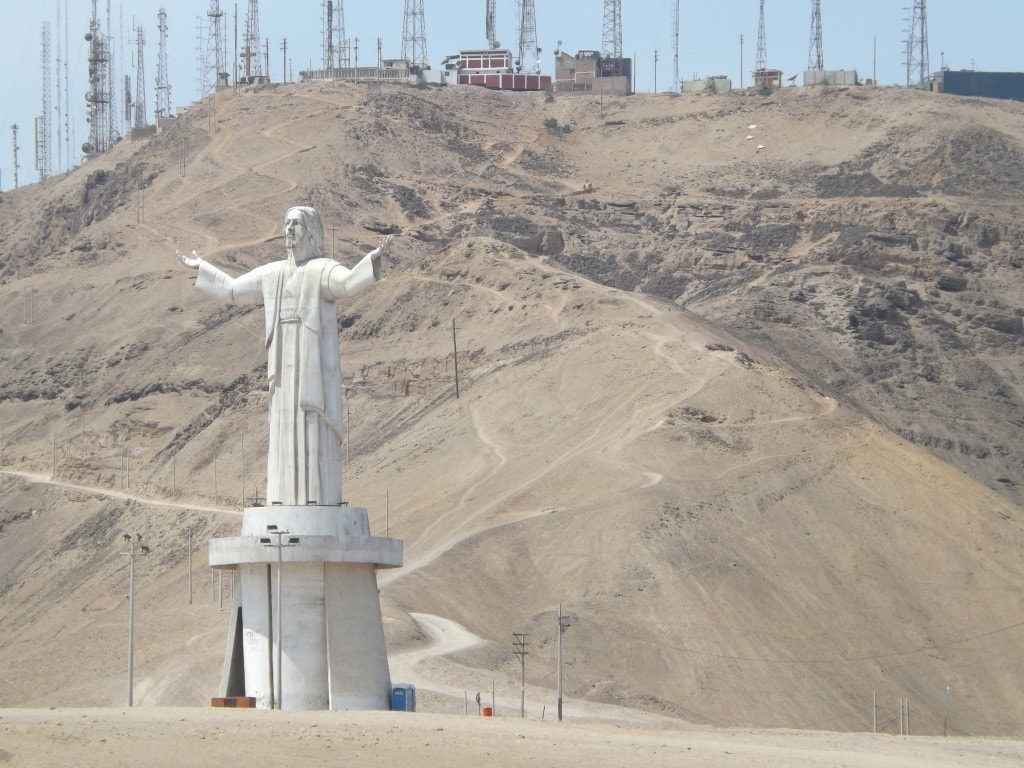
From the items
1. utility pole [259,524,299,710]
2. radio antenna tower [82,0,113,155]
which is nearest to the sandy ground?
utility pole [259,524,299,710]

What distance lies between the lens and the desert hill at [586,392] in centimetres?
7088

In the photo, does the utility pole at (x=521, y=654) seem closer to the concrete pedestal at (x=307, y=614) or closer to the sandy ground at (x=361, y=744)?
the concrete pedestal at (x=307, y=614)

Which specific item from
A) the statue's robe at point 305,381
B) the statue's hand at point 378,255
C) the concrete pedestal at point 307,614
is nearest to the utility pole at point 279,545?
the concrete pedestal at point 307,614

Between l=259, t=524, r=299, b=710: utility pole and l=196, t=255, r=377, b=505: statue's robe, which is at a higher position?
l=196, t=255, r=377, b=505: statue's robe

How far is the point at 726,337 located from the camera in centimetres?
9906

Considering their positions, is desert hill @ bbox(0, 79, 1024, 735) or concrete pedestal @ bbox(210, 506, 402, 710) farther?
desert hill @ bbox(0, 79, 1024, 735)

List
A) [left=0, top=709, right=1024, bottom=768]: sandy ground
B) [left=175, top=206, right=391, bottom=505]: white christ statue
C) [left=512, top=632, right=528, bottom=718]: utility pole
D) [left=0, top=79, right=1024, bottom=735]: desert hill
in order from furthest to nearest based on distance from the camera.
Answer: [left=0, top=79, right=1024, bottom=735]: desert hill
[left=512, top=632, right=528, bottom=718]: utility pole
[left=175, top=206, right=391, bottom=505]: white christ statue
[left=0, top=709, right=1024, bottom=768]: sandy ground

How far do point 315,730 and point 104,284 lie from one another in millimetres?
100295

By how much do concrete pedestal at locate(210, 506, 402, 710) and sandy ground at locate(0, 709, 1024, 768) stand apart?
193 centimetres

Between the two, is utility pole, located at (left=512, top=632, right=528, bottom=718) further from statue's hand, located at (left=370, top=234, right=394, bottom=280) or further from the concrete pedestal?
statue's hand, located at (left=370, top=234, right=394, bottom=280)

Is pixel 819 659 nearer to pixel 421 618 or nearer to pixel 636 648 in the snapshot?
pixel 636 648

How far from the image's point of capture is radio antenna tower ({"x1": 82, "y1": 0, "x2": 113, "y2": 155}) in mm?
152250

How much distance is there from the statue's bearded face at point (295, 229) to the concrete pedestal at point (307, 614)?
4.79m

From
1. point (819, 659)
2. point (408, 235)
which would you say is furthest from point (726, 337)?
point (408, 235)
